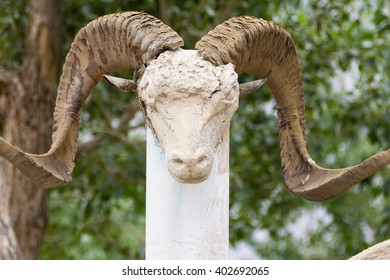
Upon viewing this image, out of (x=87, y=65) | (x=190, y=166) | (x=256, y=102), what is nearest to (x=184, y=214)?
(x=190, y=166)

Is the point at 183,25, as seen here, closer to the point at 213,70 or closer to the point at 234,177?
the point at 234,177

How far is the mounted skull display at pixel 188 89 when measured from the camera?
4.14 metres

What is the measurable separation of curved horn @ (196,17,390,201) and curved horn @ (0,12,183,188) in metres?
0.25

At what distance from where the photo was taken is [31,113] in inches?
Result: 311

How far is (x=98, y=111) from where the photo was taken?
31.0 feet

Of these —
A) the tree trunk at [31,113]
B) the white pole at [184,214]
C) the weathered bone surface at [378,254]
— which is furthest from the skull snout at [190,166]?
the tree trunk at [31,113]

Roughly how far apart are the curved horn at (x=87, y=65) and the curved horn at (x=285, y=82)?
0.25 metres

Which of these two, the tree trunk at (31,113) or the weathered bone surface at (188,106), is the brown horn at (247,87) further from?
the tree trunk at (31,113)

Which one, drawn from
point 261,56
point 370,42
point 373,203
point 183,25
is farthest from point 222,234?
point 373,203

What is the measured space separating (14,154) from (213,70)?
91 cm

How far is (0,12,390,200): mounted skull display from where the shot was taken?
163 inches

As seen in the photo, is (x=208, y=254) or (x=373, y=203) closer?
(x=208, y=254)

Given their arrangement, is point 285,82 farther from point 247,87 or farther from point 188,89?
point 188,89

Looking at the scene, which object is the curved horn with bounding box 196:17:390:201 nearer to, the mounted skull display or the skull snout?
the mounted skull display
